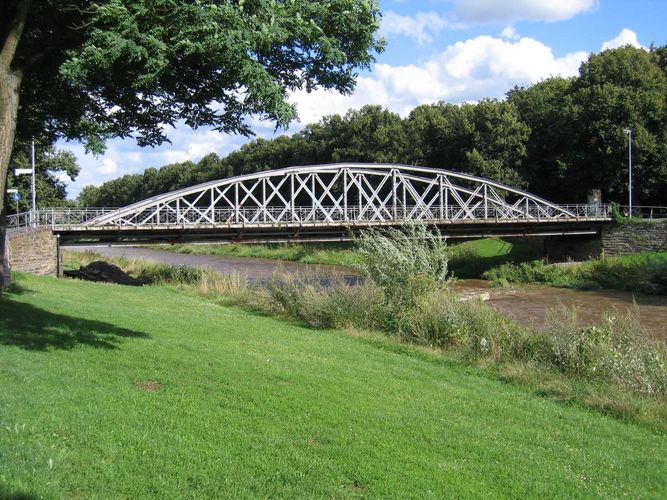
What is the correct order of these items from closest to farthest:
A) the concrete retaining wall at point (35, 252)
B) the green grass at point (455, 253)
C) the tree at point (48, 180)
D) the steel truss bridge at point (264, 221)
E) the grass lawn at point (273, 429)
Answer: the grass lawn at point (273, 429) → the concrete retaining wall at point (35, 252) → the steel truss bridge at point (264, 221) → the tree at point (48, 180) → the green grass at point (455, 253)

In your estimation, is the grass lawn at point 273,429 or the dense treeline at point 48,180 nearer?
the grass lawn at point 273,429

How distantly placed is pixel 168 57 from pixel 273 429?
4956mm

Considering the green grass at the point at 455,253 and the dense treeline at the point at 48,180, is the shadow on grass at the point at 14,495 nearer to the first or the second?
the green grass at the point at 455,253

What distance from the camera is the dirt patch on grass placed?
793cm

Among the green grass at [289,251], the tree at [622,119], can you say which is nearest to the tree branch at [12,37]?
the green grass at [289,251]

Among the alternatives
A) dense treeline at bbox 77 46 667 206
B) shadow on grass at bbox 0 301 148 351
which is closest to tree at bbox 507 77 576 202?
dense treeline at bbox 77 46 667 206

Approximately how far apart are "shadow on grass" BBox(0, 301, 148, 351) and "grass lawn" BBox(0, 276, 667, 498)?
6 cm

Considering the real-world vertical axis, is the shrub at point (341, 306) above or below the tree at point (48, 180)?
below

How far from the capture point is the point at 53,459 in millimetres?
5359

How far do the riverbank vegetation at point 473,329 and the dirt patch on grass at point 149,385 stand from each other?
625 cm

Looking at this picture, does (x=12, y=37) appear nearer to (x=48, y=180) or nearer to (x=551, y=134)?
(x=48, y=180)

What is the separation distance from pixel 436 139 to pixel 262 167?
36.5 meters

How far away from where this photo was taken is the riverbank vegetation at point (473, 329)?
33.9ft

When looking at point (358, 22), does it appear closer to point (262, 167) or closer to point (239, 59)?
point (239, 59)
